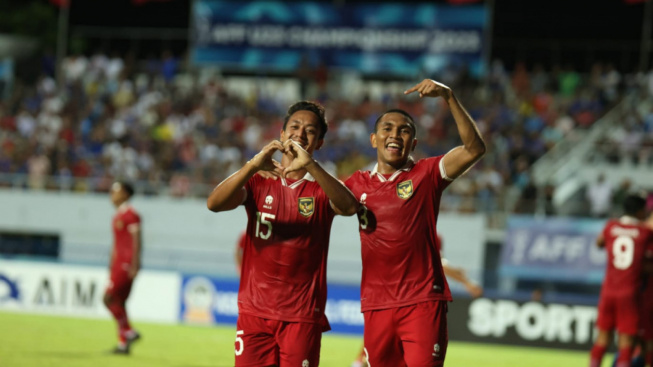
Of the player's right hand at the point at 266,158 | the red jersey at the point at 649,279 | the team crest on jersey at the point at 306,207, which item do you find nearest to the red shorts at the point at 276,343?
the team crest on jersey at the point at 306,207

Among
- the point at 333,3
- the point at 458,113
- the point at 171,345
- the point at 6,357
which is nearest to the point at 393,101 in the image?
the point at 333,3

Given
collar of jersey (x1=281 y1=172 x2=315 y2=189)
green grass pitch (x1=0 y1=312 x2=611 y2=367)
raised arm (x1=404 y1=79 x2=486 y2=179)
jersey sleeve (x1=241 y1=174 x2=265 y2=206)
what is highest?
raised arm (x1=404 y1=79 x2=486 y2=179)

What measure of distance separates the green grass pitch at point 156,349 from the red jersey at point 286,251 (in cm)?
619

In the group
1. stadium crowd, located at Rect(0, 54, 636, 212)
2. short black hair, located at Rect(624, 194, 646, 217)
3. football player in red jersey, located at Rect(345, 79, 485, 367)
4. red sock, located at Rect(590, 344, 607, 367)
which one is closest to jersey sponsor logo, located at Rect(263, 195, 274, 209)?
football player in red jersey, located at Rect(345, 79, 485, 367)

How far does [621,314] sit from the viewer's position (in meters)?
10.1

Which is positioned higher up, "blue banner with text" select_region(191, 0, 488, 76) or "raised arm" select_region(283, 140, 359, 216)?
"blue banner with text" select_region(191, 0, 488, 76)

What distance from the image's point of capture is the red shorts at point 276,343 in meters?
5.85

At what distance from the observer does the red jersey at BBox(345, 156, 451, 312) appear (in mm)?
6145

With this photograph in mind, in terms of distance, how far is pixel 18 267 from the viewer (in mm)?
18156

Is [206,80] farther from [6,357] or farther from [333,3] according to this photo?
[6,357]

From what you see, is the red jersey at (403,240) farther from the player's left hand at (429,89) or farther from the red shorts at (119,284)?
the red shorts at (119,284)

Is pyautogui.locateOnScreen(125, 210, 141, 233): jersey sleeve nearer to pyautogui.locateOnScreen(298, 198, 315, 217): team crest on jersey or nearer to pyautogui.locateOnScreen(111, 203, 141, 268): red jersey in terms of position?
pyautogui.locateOnScreen(111, 203, 141, 268): red jersey

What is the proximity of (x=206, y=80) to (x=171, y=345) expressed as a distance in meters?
14.5

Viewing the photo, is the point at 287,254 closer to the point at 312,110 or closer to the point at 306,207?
the point at 306,207
